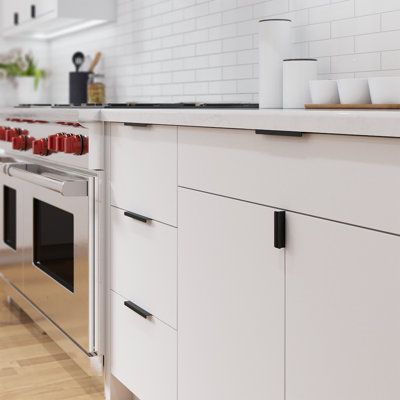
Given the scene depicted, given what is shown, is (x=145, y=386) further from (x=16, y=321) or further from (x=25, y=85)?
(x=25, y=85)

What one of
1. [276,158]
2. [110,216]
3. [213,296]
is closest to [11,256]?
[110,216]

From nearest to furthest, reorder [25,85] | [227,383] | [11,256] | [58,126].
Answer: [227,383]
[58,126]
[11,256]
[25,85]

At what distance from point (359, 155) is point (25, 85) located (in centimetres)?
402

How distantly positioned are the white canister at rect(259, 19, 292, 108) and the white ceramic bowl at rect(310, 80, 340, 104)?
1.11 ft

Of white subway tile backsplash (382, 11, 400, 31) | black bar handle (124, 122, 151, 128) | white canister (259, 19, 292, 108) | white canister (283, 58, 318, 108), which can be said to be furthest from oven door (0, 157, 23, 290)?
white subway tile backsplash (382, 11, 400, 31)

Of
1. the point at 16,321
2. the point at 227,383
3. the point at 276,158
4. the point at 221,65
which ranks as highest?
the point at 221,65

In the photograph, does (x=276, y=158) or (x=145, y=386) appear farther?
(x=145, y=386)

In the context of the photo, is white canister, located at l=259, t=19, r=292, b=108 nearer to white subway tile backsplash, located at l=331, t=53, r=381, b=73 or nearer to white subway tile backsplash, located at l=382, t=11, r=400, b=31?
white subway tile backsplash, located at l=331, t=53, r=381, b=73

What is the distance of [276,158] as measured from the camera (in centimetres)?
147

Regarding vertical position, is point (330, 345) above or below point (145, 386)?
above

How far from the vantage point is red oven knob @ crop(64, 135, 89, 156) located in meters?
2.35

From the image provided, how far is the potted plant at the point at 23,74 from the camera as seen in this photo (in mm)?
4871

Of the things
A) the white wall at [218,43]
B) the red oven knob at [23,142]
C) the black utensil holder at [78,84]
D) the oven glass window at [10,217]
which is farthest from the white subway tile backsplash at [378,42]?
the black utensil holder at [78,84]

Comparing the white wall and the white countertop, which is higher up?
the white wall
